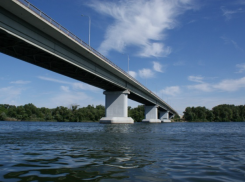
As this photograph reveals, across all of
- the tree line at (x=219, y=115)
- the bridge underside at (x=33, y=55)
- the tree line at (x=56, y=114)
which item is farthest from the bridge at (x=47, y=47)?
the tree line at (x=219, y=115)

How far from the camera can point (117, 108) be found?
64.2 m

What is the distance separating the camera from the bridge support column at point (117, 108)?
62.5 metres

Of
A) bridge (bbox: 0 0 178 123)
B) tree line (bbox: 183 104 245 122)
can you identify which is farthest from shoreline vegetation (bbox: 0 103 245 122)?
bridge (bbox: 0 0 178 123)

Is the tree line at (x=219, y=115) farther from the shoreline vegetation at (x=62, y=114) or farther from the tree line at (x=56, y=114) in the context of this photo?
the tree line at (x=56, y=114)

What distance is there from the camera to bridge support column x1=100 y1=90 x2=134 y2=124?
6249 centimetres

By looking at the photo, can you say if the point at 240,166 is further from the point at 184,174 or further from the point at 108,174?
the point at 108,174

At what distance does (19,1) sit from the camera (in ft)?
81.8

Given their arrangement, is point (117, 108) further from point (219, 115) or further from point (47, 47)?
point (219, 115)

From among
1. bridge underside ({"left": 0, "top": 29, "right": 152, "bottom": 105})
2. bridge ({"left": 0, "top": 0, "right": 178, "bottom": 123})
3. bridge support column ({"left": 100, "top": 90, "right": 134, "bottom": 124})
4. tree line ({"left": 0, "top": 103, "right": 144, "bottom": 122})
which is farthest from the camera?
tree line ({"left": 0, "top": 103, "right": 144, "bottom": 122})

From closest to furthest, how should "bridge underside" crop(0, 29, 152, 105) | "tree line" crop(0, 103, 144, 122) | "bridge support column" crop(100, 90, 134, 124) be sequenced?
"bridge underside" crop(0, 29, 152, 105), "bridge support column" crop(100, 90, 134, 124), "tree line" crop(0, 103, 144, 122)

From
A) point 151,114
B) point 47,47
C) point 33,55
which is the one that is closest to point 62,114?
point 151,114

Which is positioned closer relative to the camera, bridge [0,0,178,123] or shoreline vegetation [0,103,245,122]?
bridge [0,0,178,123]

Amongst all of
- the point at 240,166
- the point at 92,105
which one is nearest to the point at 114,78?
the point at 240,166

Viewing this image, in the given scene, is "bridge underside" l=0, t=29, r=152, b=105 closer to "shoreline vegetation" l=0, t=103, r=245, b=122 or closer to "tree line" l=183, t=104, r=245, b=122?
"shoreline vegetation" l=0, t=103, r=245, b=122
